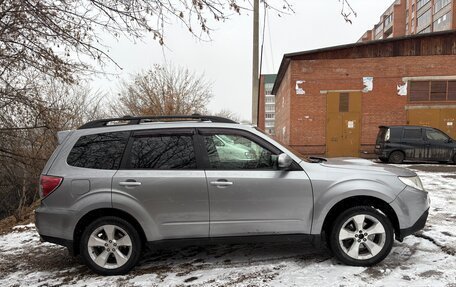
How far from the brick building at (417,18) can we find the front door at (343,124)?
140ft

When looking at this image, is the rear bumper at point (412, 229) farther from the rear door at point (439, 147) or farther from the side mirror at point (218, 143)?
the rear door at point (439, 147)

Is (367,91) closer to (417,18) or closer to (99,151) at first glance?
(99,151)

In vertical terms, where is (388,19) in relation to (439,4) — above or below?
above

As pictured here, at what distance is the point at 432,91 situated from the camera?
19.0 m

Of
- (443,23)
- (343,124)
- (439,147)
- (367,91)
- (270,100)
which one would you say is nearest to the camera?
(439,147)

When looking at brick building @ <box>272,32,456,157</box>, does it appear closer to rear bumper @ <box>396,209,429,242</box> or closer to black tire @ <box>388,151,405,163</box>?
black tire @ <box>388,151,405,163</box>

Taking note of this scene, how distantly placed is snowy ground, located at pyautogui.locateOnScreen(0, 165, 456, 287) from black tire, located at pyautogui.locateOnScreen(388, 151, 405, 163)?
36.1ft

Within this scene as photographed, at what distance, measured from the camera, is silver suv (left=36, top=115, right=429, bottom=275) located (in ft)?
13.0

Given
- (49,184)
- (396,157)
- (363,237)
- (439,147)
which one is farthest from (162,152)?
(439,147)

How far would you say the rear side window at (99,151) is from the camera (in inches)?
160

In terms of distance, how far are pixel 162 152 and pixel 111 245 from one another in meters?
1.17

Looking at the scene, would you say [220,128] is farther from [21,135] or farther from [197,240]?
[21,135]

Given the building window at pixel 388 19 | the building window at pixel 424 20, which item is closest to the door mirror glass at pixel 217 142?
the building window at pixel 424 20

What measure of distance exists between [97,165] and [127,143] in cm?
41
